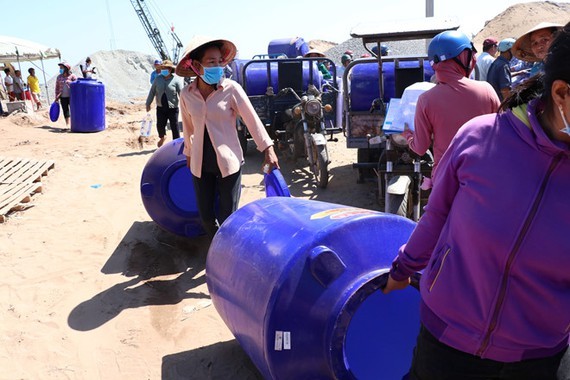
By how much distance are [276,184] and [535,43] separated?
8.34 feet

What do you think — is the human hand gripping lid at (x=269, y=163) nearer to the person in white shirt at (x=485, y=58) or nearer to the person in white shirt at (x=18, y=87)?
the person in white shirt at (x=485, y=58)

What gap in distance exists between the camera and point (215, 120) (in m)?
3.98

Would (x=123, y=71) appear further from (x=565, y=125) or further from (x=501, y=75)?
(x=565, y=125)

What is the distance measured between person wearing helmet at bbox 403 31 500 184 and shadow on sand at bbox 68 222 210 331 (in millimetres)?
2064

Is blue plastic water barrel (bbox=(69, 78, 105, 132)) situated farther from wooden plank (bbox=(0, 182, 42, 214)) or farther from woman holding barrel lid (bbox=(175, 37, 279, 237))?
woman holding barrel lid (bbox=(175, 37, 279, 237))

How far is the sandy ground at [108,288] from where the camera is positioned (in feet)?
11.2

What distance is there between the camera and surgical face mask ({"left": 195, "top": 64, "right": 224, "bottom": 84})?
3.82m

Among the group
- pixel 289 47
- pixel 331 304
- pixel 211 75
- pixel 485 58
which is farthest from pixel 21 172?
pixel 289 47

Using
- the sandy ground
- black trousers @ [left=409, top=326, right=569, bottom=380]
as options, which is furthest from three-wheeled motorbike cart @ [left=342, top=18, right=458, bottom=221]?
black trousers @ [left=409, top=326, right=569, bottom=380]

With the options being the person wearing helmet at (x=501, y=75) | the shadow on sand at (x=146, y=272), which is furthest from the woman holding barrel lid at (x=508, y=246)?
the person wearing helmet at (x=501, y=75)

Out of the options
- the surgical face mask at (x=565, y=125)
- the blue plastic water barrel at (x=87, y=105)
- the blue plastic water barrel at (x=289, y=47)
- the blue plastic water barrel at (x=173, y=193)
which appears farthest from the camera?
the blue plastic water barrel at (x=289, y=47)

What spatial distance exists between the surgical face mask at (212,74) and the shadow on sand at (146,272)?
1.63 m

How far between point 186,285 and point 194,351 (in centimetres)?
109

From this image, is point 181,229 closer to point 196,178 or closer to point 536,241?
point 196,178
